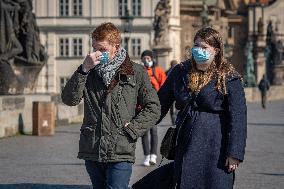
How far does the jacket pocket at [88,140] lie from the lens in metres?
7.04

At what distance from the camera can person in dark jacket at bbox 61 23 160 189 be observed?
7004 mm

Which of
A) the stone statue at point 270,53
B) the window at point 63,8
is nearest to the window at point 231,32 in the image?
the stone statue at point 270,53

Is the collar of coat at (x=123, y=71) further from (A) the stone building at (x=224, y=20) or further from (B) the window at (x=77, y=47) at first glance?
(B) the window at (x=77, y=47)

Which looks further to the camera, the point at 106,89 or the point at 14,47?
the point at 14,47

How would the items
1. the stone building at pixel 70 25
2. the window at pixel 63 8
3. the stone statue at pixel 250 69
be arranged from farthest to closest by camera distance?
the window at pixel 63 8
the stone building at pixel 70 25
the stone statue at pixel 250 69

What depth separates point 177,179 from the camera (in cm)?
704

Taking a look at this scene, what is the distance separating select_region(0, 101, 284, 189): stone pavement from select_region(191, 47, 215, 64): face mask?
15.3 feet

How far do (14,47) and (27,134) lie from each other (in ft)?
7.44

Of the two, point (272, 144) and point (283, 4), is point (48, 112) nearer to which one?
point (272, 144)

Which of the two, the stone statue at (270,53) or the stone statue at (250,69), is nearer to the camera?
the stone statue at (250,69)

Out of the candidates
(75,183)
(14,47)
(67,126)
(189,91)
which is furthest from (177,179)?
(67,126)

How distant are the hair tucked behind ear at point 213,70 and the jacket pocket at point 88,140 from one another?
2.67 feet

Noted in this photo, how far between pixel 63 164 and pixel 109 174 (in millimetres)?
7358

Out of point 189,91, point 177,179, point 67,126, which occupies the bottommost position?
point 67,126
